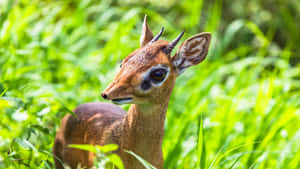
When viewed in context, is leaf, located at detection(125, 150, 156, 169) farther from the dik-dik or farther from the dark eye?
the dark eye

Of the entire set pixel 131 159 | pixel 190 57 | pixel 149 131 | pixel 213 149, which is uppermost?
pixel 190 57

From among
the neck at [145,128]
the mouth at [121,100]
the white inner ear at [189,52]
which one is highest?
the white inner ear at [189,52]

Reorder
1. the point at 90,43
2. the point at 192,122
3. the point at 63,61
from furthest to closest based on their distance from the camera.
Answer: the point at 90,43 → the point at 63,61 → the point at 192,122

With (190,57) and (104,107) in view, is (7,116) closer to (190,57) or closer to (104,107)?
(104,107)

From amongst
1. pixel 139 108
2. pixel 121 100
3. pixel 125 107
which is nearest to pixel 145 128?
pixel 139 108

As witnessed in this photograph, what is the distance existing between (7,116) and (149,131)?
0.71 m

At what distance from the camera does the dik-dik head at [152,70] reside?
57.9 inches

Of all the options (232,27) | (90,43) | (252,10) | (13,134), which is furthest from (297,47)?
(13,134)

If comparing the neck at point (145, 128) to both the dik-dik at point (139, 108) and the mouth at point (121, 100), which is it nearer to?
the dik-dik at point (139, 108)

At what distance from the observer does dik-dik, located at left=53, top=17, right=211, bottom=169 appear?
1.50 metres

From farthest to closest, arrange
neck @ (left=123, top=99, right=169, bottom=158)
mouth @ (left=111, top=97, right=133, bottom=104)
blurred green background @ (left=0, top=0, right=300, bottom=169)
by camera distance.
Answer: blurred green background @ (left=0, top=0, right=300, bottom=169) → neck @ (left=123, top=99, right=169, bottom=158) → mouth @ (left=111, top=97, right=133, bottom=104)

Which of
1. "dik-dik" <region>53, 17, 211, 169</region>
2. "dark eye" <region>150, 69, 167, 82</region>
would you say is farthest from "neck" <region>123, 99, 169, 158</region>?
"dark eye" <region>150, 69, 167, 82</region>

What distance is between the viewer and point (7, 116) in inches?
72.2

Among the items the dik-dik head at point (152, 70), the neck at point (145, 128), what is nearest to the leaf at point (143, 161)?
the neck at point (145, 128)
